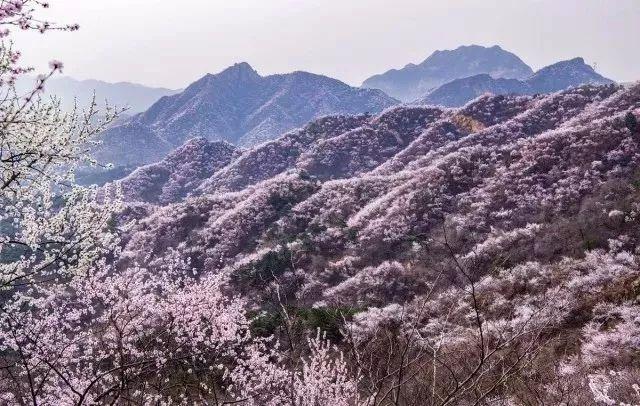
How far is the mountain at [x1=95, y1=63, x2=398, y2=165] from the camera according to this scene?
509 ft

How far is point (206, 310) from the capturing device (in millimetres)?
14586

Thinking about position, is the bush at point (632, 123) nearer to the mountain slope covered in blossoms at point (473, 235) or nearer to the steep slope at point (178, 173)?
the mountain slope covered in blossoms at point (473, 235)

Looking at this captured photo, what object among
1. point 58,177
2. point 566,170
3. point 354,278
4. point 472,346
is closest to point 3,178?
point 58,177

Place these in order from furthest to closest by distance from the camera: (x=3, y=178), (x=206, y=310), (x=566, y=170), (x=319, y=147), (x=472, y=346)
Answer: (x=319, y=147), (x=566, y=170), (x=472, y=346), (x=206, y=310), (x=3, y=178)

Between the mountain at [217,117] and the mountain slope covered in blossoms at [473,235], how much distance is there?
97.7m

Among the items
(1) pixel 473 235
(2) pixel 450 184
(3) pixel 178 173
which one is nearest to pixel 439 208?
(2) pixel 450 184

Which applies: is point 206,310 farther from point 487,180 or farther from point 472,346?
point 487,180

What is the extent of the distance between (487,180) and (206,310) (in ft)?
108

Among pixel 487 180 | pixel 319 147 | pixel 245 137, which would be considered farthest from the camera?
pixel 245 137

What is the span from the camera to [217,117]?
182 metres

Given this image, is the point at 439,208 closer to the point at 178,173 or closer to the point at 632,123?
the point at 632,123

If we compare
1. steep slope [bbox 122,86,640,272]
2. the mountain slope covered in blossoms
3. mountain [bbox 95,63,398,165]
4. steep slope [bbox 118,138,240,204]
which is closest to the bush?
steep slope [bbox 122,86,640,272]

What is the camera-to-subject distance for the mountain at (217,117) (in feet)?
509

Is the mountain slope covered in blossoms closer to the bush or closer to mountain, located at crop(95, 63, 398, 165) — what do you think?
the bush
